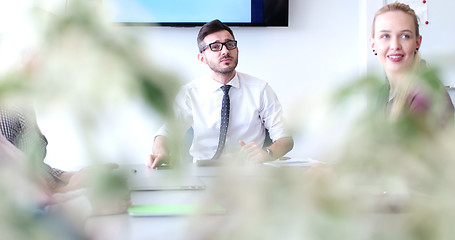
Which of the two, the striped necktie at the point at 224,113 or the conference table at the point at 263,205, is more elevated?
the conference table at the point at 263,205

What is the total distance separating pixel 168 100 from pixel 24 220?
0.09ft

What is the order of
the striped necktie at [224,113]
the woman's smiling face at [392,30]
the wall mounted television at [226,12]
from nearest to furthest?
the woman's smiling face at [392,30] < the striped necktie at [224,113] < the wall mounted television at [226,12]

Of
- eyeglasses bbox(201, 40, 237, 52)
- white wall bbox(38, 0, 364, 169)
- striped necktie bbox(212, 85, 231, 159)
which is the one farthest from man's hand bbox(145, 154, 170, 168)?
white wall bbox(38, 0, 364, 169)

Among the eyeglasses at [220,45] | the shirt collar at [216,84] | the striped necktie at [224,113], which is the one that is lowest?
the striped necktie at [224,113]

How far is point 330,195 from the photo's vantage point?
9 centimetres

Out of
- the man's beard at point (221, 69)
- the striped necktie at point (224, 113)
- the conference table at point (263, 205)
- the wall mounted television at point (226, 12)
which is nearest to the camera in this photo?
the conference table at point (263, 205)

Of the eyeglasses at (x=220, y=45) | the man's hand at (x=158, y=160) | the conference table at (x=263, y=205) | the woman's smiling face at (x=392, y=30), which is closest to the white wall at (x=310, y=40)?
the eyeglasses at (x=220, y=45)

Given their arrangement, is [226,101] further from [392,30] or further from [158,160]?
[158,160]

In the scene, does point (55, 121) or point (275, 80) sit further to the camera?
point (275, 80)

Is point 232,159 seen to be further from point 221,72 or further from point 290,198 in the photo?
point 221,72

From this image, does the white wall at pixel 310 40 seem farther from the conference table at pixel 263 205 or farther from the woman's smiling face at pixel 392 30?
the conference table at pixel 263 205

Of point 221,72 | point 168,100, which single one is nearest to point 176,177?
point 168,100

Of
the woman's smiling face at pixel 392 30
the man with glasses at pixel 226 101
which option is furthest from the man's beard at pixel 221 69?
the woman's smiling face at pixel 392 30

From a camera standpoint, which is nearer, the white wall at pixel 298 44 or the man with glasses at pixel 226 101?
the man with glasses at pixel 226 101
